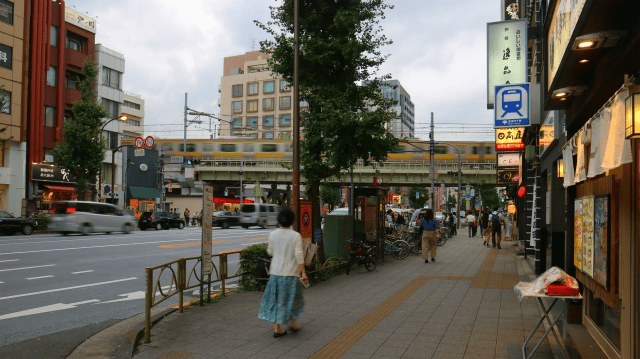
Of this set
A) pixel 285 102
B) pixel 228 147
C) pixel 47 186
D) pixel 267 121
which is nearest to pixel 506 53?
pixel 47 186

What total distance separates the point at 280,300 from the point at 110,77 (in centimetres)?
4962

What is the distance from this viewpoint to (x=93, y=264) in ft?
50.1

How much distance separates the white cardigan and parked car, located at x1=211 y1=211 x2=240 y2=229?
1390 inches

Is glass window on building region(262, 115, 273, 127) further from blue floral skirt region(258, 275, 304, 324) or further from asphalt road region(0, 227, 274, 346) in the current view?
blue floral skirt region(258, 275, 304, 324)

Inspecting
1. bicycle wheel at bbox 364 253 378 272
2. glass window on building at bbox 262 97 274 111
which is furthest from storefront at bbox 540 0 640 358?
glass window on building at bbox 262 97 274 111

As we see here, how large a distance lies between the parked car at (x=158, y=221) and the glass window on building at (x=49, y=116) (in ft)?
31.1

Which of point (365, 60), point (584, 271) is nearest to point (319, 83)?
point (365, 60)

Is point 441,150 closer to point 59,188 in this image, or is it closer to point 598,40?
point 59,188

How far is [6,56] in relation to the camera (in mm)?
33906

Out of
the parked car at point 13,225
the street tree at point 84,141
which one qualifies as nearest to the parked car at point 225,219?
the street tree at point 84,141

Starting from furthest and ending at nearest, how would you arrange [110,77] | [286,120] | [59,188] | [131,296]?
[286,120] < [110,77] < [59,188] < [131,296]

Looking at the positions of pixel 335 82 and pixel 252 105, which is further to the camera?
pixel 252 105

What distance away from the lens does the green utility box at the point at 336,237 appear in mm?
15350

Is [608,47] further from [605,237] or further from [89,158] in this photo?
[89,158]
